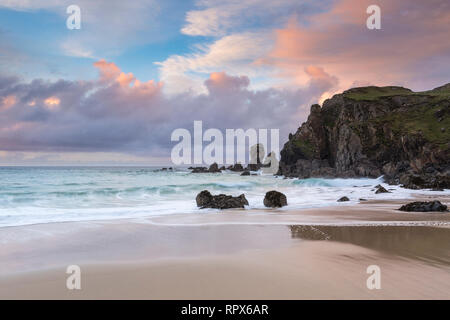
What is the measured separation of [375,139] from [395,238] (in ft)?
205

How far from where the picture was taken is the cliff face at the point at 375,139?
49.2 metres

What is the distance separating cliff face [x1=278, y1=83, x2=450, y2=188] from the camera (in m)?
49.2

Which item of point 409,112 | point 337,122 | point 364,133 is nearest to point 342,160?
point 364,133

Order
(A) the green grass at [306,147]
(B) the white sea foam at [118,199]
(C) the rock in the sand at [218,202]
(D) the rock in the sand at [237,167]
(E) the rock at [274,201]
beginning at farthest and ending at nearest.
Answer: (D) the rock in the sand at [237,167] < (A) the green grass at [306,147] < (E) the rock at [274,201] < (C) the rock in the sand at [218,202] < (B) the white sea foam at [118,199]

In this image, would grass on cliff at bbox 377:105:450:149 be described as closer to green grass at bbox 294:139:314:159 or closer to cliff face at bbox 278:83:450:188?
cliff face at bbox 278:83:450:188

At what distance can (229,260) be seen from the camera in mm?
6770

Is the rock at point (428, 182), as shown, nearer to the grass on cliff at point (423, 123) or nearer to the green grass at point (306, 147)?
the grass on cliff at point (423, 123)

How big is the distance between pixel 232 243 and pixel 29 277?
483 cm

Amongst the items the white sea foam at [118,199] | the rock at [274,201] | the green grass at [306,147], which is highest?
the green grass at [306,147]

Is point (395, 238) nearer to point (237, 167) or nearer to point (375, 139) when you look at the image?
point (375, 139)

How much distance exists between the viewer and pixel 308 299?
182 inches

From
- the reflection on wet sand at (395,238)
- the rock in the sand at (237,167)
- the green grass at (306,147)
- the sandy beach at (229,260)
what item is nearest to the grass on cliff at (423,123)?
the green grass at (306,147)

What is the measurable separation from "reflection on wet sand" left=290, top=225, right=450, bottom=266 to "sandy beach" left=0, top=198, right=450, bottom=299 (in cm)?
3

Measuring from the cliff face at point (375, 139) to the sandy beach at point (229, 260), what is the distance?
98.2ft
